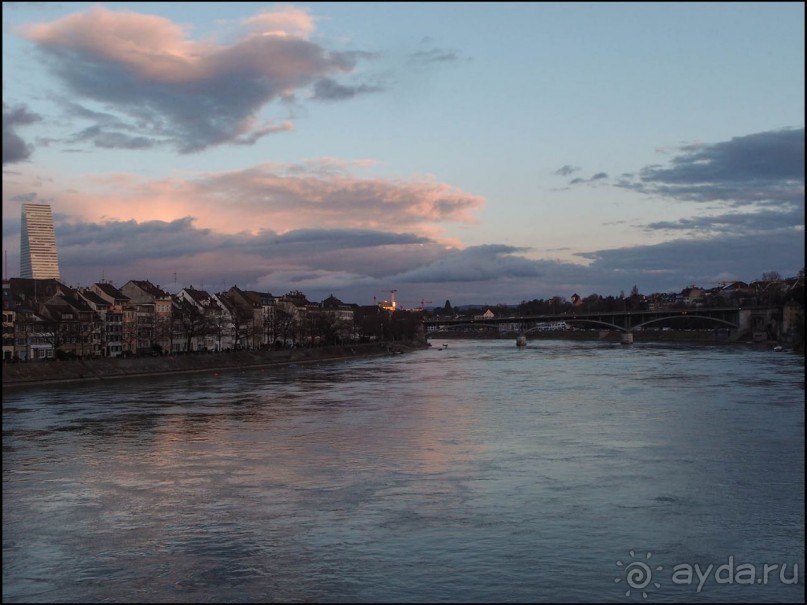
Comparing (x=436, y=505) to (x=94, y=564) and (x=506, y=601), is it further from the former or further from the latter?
(x=94, y=564)

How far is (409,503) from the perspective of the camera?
1614cm

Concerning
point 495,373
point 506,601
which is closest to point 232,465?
point 506,601

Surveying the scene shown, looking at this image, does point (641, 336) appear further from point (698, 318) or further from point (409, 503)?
point (409, 503)

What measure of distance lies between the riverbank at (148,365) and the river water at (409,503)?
515 inches

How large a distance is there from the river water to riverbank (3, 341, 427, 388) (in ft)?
42.9

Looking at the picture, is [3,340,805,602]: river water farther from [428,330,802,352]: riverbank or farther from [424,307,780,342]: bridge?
[424,307,780,342]: bridge

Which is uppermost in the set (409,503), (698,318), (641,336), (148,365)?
(698,318)

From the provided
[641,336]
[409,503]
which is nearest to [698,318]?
[641,336]

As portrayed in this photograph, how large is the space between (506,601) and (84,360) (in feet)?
142

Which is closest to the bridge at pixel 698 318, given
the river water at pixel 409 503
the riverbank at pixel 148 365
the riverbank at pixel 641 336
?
the riverbank at pixel 641 336

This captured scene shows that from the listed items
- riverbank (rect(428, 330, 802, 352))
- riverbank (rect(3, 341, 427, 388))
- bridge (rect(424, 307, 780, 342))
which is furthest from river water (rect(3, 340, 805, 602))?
bridge (rect(424, 307, 780, 342))

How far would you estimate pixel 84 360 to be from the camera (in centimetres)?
4997

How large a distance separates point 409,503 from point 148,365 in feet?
134

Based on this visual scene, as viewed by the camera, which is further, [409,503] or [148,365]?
[148,365]
